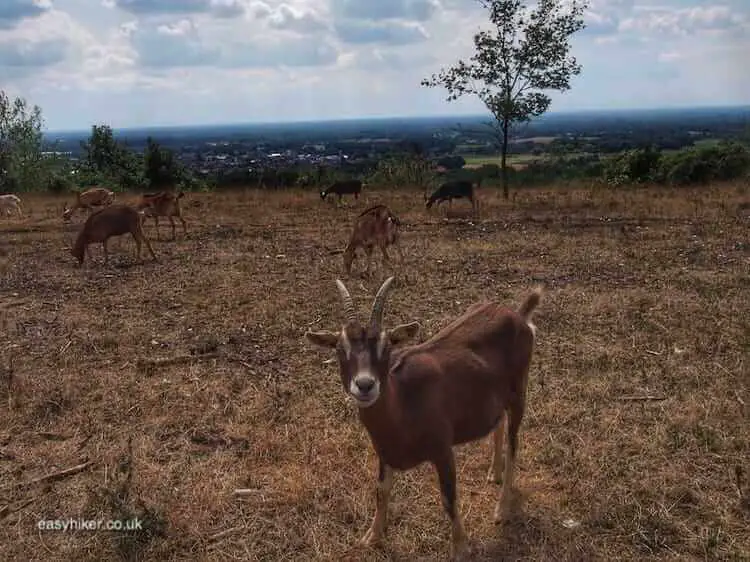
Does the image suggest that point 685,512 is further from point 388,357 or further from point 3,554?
point 3,554

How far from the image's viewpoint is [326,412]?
265 inches

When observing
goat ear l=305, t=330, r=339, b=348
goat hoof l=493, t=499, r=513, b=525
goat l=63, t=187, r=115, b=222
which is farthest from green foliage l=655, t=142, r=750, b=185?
goat ear l=305, t=330, r=339, b=348

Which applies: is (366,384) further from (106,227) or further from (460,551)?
(106,227)

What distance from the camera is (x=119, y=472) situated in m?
5.64

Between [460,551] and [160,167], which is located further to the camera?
[160,167]

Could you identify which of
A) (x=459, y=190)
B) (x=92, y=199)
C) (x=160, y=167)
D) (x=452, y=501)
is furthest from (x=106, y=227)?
(x=160, y=167)

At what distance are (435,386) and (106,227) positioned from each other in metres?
11.5

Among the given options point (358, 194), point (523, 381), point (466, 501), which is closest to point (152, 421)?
point (466, 501)

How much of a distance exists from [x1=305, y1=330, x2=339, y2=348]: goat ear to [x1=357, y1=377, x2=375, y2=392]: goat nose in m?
0.45

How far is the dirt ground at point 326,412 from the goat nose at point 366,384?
58.8 inches

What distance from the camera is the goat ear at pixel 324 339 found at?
4.27m

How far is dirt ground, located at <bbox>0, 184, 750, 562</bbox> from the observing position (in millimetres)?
4879

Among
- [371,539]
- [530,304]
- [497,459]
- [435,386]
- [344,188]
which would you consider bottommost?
[371,539]

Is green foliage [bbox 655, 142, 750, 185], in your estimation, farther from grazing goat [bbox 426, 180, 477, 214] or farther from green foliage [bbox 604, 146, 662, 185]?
grazing goat [bbox 426, 180, 477, 214]
